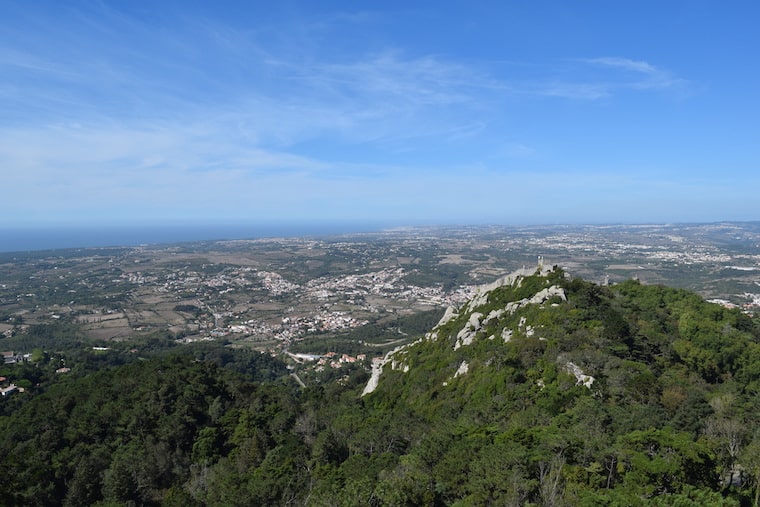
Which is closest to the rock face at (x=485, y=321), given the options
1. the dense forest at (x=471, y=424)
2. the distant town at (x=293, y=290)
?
the dense forest at (x=471, y=424)

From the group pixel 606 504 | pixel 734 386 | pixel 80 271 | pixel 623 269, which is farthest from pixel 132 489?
pixel 80 271

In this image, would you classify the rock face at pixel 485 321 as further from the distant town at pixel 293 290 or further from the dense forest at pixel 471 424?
the distant town at pixel 293 290

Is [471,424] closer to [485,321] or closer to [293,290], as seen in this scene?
[485,321]

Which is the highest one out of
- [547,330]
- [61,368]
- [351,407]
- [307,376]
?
[547,330]

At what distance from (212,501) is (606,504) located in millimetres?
16442

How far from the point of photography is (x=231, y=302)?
12850 centimetres

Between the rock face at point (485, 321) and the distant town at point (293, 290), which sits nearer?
the rock face at point (485, 321)

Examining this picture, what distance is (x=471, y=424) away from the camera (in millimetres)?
21125

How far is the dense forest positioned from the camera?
1474 centimetres

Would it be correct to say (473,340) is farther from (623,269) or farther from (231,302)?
(623,269)

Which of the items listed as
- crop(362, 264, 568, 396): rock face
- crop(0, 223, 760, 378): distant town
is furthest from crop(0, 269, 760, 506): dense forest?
crop(0, 223, 760, 378): distant town

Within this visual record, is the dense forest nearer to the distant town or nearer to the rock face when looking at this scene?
the rock face

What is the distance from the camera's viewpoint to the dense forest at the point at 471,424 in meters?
14.7

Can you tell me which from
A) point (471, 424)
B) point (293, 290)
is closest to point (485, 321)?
point (471, 424)
